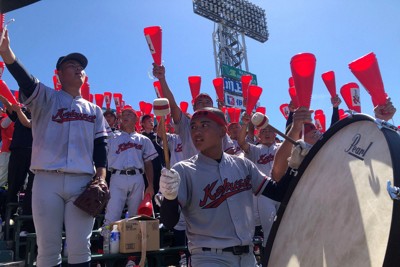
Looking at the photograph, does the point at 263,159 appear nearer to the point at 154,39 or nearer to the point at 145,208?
the point at 145,208

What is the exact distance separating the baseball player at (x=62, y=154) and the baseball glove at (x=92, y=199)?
0.09 m

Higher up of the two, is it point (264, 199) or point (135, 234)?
point (264, 199)

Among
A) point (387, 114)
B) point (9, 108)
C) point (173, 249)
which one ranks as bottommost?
point (173, 249)

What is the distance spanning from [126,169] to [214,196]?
349 centimetres

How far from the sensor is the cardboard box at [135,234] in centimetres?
476

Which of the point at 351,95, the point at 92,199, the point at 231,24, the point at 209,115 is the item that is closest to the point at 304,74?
the point at 209,115

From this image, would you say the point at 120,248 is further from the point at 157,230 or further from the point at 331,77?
the point at 331,77

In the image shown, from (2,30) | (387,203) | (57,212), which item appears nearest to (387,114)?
(387,203)

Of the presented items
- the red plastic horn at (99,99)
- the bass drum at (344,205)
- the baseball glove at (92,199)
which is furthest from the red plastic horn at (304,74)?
the red plastic horn at (99,99)

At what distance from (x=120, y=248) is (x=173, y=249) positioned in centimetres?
74

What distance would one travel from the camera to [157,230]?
502 centimetres

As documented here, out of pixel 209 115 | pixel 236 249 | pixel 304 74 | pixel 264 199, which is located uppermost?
pixel 304 74

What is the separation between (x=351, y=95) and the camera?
4.70 m

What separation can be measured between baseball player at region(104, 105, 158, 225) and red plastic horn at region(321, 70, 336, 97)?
2856 mm
